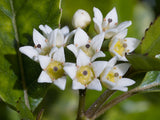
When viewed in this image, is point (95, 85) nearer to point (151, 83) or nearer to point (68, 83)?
point (151, 83)

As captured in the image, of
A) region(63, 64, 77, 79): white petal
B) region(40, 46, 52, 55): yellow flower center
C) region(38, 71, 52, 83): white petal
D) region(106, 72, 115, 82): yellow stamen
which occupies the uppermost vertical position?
region(40, 46, 52, 55): yellow flower center

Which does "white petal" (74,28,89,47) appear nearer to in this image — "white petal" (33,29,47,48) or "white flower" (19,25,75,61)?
"white flower" (19,25,75,61)

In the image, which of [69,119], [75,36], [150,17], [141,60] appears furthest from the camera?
[150,17]

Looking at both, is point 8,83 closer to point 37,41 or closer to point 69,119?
point 37,41

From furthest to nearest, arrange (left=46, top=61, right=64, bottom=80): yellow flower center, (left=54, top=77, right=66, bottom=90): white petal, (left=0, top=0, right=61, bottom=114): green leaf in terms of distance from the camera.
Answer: (left=0, top=0, right=61, bottom=114): green leaf
(left=46, top=61, right=64, bottom=80): yellow flower center
(left=54, top=77, right=66, bottom=90): white petal

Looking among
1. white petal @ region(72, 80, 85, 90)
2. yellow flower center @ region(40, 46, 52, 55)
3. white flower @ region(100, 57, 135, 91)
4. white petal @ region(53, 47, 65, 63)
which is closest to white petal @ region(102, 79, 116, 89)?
white flower @ region(100, 57, 135, 91)

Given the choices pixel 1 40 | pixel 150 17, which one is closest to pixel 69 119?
pixel 1 40

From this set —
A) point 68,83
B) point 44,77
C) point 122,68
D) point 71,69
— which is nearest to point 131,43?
point 122,68
